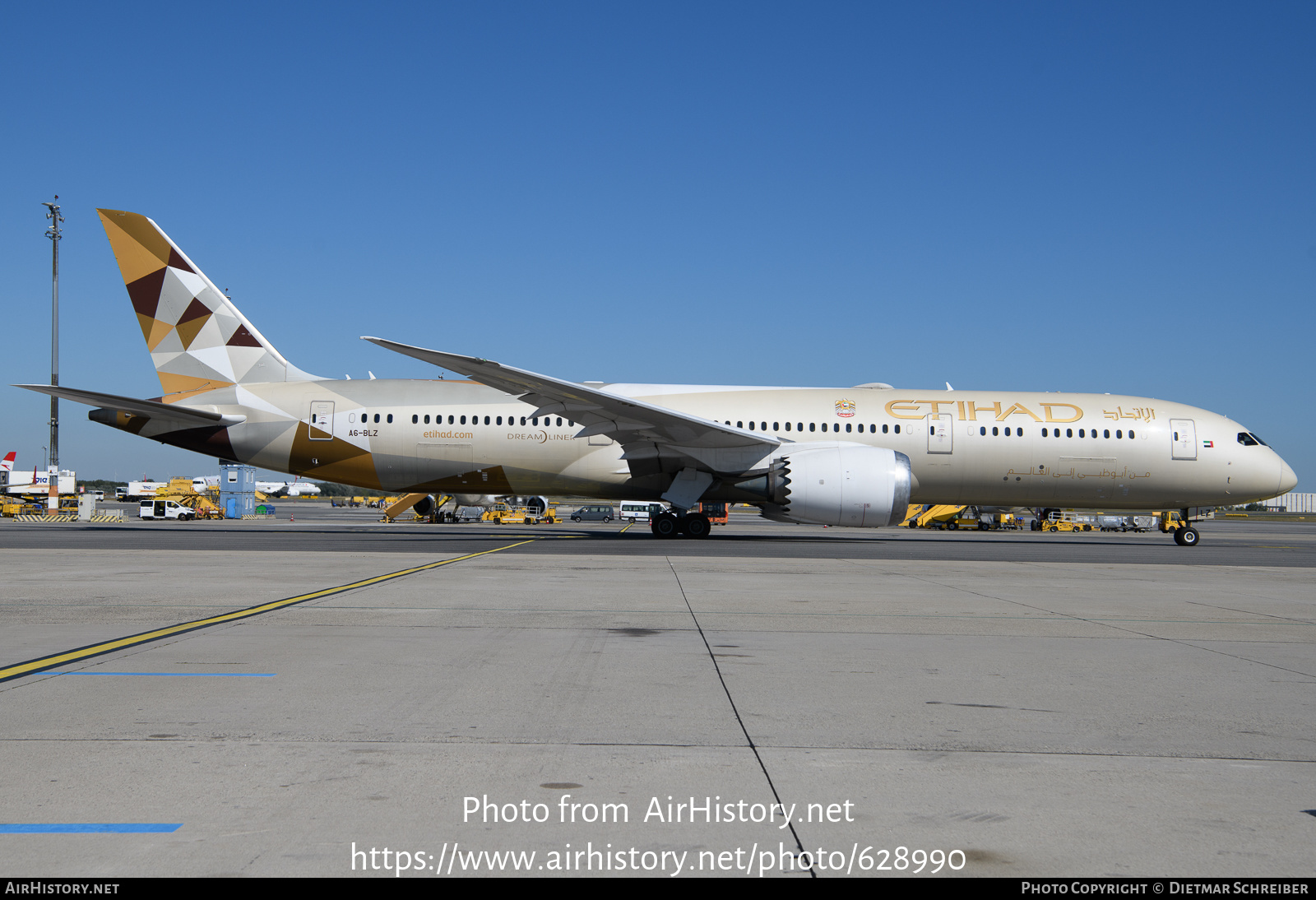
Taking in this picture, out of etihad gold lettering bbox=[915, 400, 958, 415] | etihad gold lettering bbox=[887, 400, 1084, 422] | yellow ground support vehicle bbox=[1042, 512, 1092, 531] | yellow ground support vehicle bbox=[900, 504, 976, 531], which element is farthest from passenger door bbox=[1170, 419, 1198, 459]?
yellow ground support vehicle bbox=[1042, 512, 1092, 531]

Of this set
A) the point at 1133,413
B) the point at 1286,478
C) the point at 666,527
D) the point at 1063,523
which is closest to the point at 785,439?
the point at 666,527

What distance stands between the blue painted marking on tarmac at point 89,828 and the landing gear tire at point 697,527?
18.9m

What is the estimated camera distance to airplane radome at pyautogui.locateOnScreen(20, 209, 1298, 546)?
2123 centimetres

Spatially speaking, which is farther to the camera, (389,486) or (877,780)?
(389,486)

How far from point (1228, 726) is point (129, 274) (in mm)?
24403

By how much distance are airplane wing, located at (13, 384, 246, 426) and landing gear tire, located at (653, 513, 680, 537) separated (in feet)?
34.6

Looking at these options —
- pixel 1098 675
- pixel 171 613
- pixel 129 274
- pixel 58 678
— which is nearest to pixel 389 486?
pixel 129 274

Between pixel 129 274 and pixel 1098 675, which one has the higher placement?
pixel 129 274

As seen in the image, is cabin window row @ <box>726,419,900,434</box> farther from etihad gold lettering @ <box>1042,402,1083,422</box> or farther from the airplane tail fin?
the airplane tail fin

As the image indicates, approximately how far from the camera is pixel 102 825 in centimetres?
265

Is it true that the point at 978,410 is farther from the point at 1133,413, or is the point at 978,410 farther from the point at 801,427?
the point at 801,427
